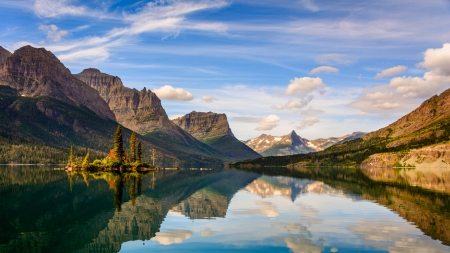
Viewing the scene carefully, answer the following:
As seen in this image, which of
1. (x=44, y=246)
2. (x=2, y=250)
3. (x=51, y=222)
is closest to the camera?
(x=2, y=250)

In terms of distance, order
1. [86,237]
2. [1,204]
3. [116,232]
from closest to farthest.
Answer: [86,237]
[116,232]
[1,204]

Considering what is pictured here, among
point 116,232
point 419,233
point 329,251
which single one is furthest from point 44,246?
point 419,233

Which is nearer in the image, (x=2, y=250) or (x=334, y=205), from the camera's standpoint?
(x=2, y=250)

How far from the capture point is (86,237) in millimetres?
39188

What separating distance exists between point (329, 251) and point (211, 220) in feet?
64.6

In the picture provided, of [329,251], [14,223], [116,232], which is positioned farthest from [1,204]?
[329,251]

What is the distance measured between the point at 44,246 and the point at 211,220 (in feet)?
68.5

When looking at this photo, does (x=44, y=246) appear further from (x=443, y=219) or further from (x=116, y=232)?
(x=443, y=219)

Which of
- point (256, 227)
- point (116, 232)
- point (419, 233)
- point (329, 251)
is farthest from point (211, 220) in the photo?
point (419, 233)

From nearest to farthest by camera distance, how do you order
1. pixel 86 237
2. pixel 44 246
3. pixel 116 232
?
pixel 44 246
pixel 86 237
pixel 116 232

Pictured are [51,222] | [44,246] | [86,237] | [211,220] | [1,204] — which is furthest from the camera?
[1,204]

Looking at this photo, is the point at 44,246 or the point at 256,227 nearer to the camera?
the point at 44,246

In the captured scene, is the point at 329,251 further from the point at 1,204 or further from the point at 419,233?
the point at 1,204

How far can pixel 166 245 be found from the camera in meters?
36.0
